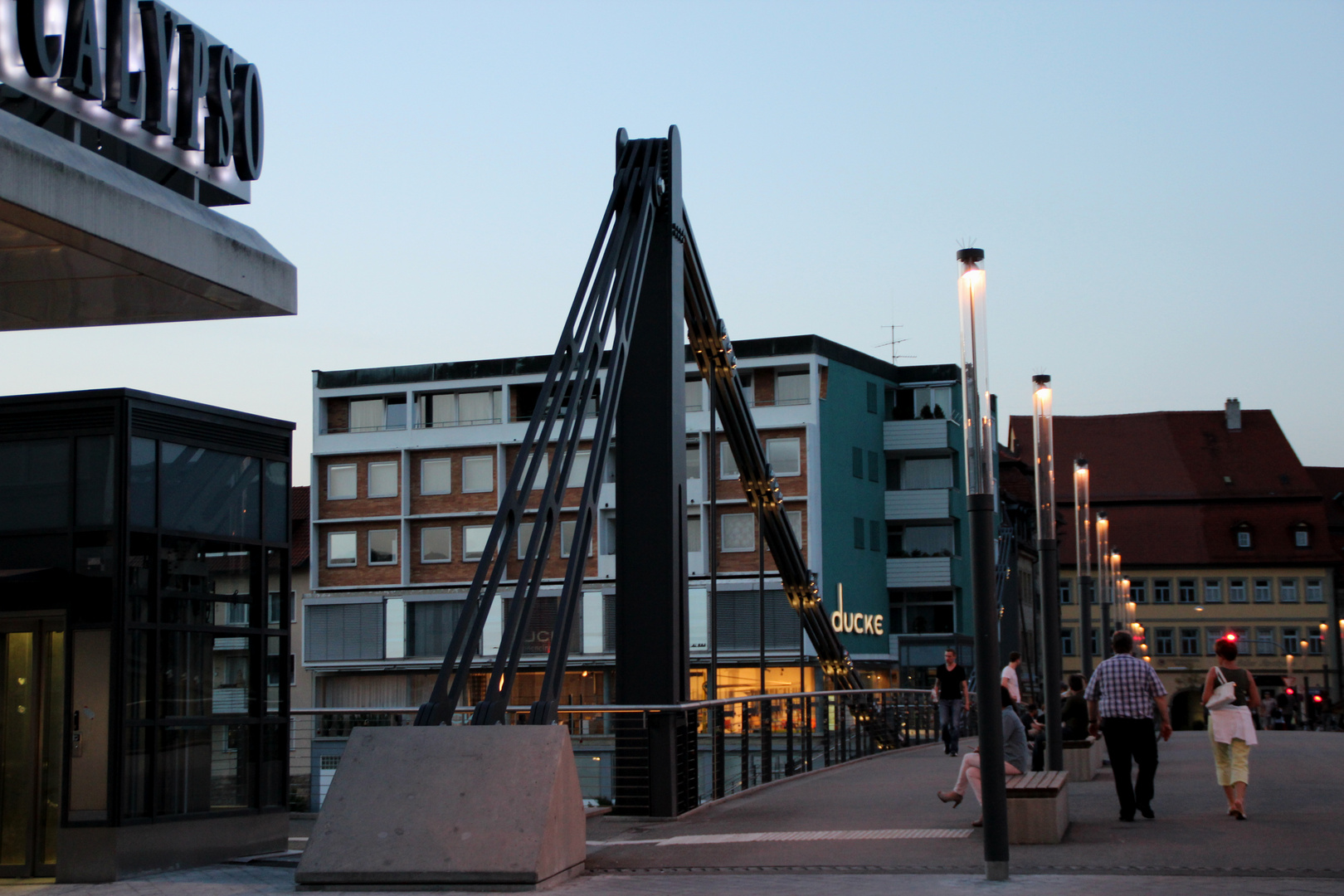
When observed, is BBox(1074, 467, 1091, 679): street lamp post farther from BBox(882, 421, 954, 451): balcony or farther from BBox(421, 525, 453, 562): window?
BBox(421, 525, 453, 562): window

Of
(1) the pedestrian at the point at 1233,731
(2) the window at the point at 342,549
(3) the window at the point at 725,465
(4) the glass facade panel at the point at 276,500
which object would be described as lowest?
(1) the pedestrian at the point at 1233,731

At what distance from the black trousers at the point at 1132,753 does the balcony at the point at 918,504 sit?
55241mm

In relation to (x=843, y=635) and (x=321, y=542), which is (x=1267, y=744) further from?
(x=321, y=542)

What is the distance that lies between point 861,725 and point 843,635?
38768 mm

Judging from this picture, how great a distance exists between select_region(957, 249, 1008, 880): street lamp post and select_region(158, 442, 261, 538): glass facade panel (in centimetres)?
518

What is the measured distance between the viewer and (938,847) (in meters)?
11.6

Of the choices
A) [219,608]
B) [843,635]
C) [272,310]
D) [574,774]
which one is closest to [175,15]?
[272,310]

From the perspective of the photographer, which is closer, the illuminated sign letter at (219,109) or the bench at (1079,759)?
the illuminated sign letter at (219,109)

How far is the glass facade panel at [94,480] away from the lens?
36.2 ft

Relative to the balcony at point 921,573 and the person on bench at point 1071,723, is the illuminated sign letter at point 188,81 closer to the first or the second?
the person on bench at point 1071,723

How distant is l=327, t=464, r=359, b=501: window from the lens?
69125 millimetres

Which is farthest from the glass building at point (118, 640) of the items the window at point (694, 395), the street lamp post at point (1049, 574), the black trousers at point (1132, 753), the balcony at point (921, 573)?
the balcony at point (921, 573)

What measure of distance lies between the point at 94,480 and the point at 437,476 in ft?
187

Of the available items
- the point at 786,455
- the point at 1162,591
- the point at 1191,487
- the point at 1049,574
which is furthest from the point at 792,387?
the point at 1049,574
